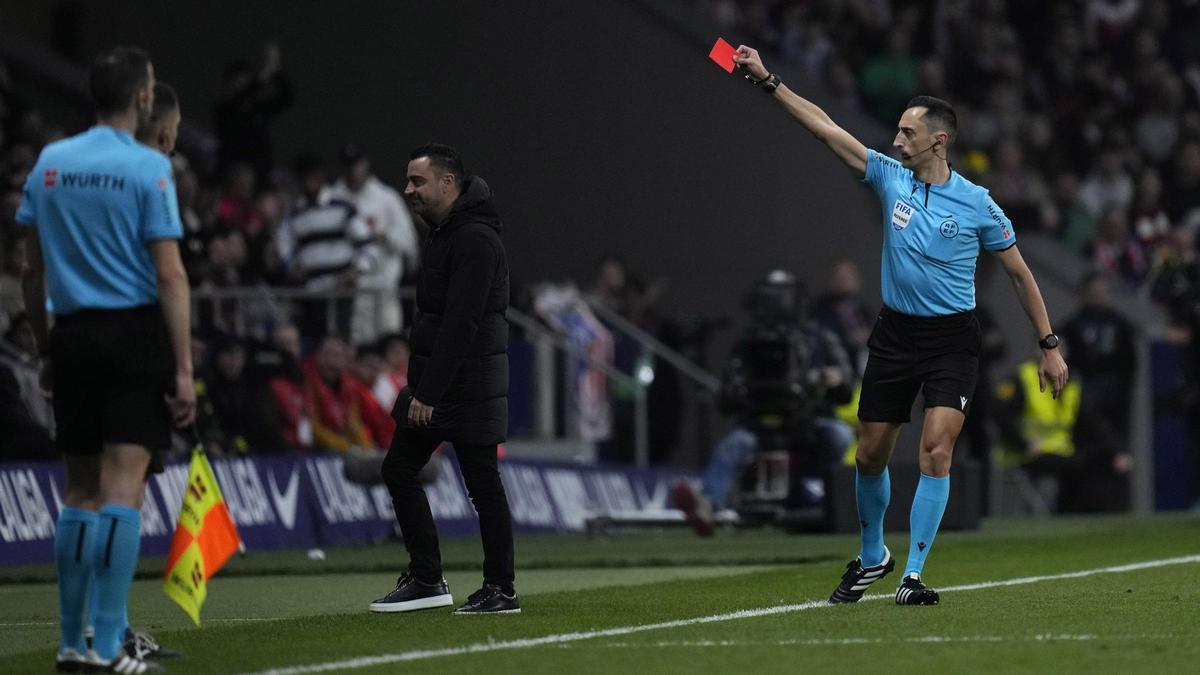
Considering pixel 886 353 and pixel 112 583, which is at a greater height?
pixel 886 353

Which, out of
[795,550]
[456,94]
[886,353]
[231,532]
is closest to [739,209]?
[456,94]

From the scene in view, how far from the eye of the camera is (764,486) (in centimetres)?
1852

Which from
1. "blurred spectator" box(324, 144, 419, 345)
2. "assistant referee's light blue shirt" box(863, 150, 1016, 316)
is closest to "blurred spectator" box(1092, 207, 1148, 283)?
"blurred spectator" box(324, 144, 419, 345)

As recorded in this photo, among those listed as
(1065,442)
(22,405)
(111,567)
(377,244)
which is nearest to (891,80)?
(1065,442)

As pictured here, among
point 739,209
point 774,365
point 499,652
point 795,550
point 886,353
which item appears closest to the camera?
point 499,652

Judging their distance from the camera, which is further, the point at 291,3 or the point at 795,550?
the point at 291,3

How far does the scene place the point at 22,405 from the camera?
15.7 meters

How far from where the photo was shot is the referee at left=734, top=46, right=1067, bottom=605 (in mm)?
10383

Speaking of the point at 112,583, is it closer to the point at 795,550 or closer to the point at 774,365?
the point at 795,550

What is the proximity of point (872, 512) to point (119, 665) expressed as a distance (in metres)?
4.08

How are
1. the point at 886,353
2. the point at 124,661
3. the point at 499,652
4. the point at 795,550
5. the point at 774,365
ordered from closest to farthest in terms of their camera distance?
the point at 124,661
the point at 499,652
the point at 886,353
the point at 795,550
the point at 774,365

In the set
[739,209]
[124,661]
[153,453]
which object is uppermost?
[739,209]

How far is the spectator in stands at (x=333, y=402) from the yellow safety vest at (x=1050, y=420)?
7.19 m

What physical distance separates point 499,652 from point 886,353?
9.55 feet
